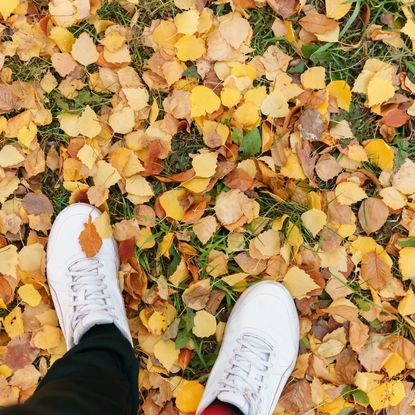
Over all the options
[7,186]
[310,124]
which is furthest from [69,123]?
[310,124]

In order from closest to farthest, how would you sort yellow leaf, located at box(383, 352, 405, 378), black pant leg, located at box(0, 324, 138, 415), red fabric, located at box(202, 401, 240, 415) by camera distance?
black pant leg, located at box(0, 324, 138, 415) → red fabric, located at box(202, 401, 240, 415) → yellow leaf, located at box(383, 352, 405, 378)

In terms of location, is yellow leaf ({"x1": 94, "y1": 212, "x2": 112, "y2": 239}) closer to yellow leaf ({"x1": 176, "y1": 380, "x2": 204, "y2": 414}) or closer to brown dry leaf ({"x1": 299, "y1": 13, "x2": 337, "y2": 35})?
yellow leaf ({"x1": 176, "y1": 380, "x2": 204, "y2": 414})

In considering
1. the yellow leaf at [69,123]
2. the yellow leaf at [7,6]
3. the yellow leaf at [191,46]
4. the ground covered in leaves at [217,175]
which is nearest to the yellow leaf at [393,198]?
the ground covered in leaves at [217,175]

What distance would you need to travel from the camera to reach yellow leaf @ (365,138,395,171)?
5.32ft

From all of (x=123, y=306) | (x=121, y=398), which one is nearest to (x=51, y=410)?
(x=121, y=398)

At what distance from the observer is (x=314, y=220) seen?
161 centimetres

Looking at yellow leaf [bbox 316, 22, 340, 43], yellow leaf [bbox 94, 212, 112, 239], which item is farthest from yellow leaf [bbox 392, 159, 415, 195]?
yellow leaf [bbox 94, 212, 112, 239]

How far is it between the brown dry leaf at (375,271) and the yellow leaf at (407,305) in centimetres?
7

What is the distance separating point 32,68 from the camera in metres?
1.70

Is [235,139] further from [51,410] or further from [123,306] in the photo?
[51,410]

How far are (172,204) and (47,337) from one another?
21.6 inches

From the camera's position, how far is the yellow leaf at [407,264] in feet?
5.30

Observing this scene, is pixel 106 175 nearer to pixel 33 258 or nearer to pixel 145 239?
pixel 145 239

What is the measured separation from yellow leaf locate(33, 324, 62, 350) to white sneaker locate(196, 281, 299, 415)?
476 millimetres
